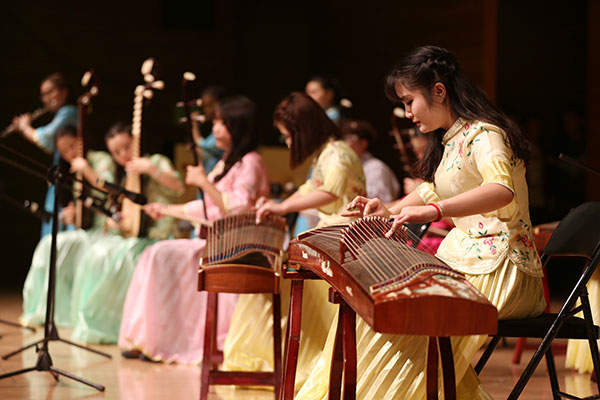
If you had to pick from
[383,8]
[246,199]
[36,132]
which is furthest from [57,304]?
[383,8]

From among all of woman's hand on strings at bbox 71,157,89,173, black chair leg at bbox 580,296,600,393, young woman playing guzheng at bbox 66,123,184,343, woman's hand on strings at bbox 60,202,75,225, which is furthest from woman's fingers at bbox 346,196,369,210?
woman's hand on strings at bbox 60,202,75,225

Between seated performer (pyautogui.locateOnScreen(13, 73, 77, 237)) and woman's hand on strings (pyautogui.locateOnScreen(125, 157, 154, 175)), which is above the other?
seated performer (pyautogui.locateOnScreen(13, 73, 77, 237))

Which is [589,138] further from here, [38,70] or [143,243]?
[38,70]

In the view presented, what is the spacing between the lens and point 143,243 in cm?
514

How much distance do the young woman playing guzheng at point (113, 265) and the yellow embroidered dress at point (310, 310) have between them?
1223mm

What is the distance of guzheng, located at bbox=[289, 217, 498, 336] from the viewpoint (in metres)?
1.79

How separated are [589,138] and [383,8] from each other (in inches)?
92.2

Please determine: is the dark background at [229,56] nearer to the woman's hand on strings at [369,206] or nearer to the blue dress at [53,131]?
the blue dress at [53,131]

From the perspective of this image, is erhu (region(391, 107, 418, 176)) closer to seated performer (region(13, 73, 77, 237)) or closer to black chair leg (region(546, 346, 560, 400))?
black chair leg (region(546, 346, 560, 400))

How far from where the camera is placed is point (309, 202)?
3.59 meters

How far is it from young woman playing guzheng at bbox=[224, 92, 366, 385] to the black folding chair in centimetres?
110

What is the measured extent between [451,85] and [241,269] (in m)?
1.18

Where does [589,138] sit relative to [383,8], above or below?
below

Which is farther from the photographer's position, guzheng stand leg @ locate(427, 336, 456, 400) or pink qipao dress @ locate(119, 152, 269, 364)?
pink qipao dress @ locate(119, 152, 269, 364)
